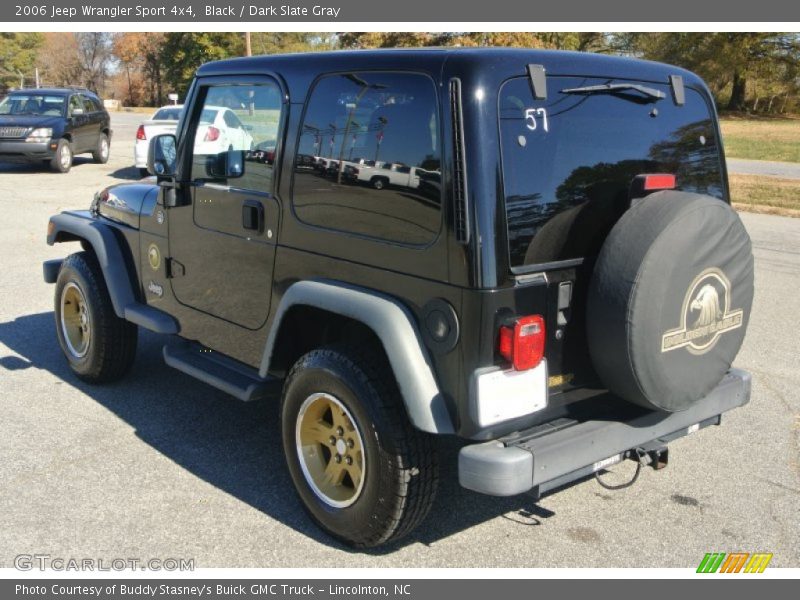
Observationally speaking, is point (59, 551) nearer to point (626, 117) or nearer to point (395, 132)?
point (395, 132)

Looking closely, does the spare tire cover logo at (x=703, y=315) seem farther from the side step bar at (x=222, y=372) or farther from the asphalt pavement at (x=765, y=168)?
the asphalt pavement at (x=765, y=168)

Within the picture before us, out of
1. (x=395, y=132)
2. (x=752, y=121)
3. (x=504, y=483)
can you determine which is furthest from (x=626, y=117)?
(x=752, y=121)

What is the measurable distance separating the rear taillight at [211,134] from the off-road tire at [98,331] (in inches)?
55.4

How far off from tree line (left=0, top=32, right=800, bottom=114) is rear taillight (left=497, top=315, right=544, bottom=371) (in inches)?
1047

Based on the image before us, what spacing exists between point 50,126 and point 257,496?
52.7 feet

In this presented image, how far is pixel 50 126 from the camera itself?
691 inches

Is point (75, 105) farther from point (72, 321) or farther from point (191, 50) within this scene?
point (191, 50)

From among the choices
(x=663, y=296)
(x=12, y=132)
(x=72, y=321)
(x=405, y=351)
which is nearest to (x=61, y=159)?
(x=12, y=132)

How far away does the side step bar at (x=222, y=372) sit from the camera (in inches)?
152

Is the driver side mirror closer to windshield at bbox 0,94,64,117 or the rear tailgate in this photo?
the rear tailgate

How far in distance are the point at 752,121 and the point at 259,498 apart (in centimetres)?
4925

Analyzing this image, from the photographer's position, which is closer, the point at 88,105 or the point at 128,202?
the point at 128,202

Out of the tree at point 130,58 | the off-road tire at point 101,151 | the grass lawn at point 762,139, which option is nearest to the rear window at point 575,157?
the off-road tire at point 101,151

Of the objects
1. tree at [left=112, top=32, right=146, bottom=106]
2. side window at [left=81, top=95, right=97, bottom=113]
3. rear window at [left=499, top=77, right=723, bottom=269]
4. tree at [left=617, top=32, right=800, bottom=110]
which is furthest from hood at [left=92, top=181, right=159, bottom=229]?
tree at [left=112, top=32, right=146, bottom=106]
